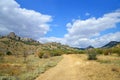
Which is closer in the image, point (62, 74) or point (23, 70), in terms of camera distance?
point (62, 74)

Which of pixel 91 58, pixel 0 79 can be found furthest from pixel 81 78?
pixel 91 58

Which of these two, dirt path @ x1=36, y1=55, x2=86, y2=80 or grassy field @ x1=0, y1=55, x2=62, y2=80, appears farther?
grassy field @ x1=0, y1=55, x2=62, y2=80

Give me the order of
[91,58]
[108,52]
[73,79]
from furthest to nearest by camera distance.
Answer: [108,52] < [91,58] < [73,79]

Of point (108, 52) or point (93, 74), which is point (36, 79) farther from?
point (108, 52)

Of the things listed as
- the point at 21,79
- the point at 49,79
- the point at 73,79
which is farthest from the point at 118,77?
the point at 21,79

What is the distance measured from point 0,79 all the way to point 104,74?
10408 millimetres

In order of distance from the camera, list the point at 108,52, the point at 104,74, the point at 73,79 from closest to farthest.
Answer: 1. the point at 73,79
2. the point at 104,74
3. the point at 108,52

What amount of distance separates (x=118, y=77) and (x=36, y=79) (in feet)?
26.7

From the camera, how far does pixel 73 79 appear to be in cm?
1917

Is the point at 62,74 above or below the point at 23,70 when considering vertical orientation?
below

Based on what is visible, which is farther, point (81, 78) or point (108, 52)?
point (108, 52)

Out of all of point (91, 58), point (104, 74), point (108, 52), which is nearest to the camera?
point (104, 74)

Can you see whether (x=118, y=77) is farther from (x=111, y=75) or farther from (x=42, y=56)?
(x=42, y=56)

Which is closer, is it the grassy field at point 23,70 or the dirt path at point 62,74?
the dirt path at point 62,74
